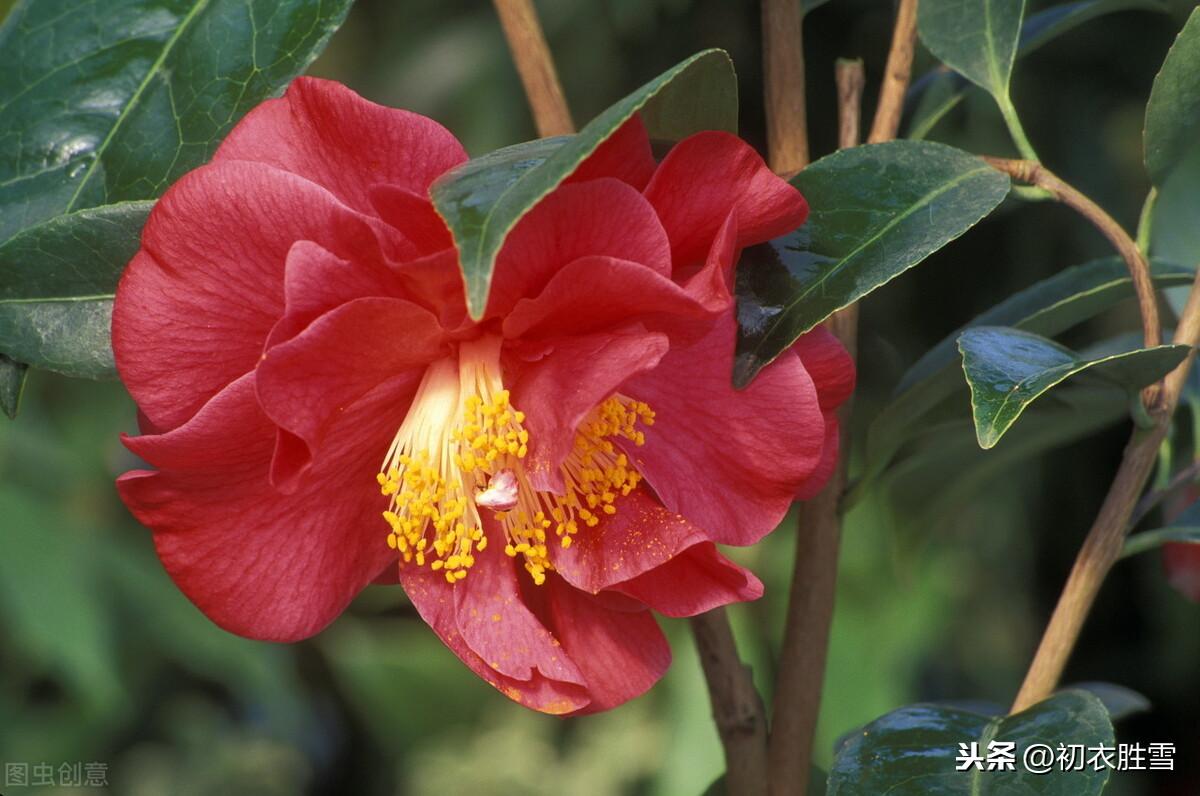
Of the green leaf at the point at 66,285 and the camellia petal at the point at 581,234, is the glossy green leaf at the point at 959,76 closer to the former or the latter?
the camellia petal at the point at 581,234

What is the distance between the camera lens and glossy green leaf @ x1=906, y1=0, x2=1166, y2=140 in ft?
2.50

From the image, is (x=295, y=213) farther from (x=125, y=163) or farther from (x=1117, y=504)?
(x=1117, y=504)

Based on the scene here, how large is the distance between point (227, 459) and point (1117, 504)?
0.40m

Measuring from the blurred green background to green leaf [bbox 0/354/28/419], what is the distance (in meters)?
1.24

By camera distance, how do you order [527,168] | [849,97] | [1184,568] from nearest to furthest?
[527,168] → [849,97] → [1184,568]

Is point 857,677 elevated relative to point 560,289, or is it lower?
lower

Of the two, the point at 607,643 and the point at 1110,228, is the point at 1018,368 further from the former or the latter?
the point at 607,643

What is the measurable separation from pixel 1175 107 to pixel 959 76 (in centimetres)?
21

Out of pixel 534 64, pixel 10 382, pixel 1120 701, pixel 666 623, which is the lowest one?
pixel 666 623

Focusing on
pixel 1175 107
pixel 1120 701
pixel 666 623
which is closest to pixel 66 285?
pixel 1175 107

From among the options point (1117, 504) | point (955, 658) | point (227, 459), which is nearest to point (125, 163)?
point (227, 459)

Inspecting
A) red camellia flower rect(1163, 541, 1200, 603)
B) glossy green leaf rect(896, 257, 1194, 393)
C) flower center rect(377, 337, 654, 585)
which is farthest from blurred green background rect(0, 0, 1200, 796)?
flower center rect(377, 337, 654, 585)

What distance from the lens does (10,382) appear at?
57 centimetres

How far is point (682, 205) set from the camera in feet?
1.70
